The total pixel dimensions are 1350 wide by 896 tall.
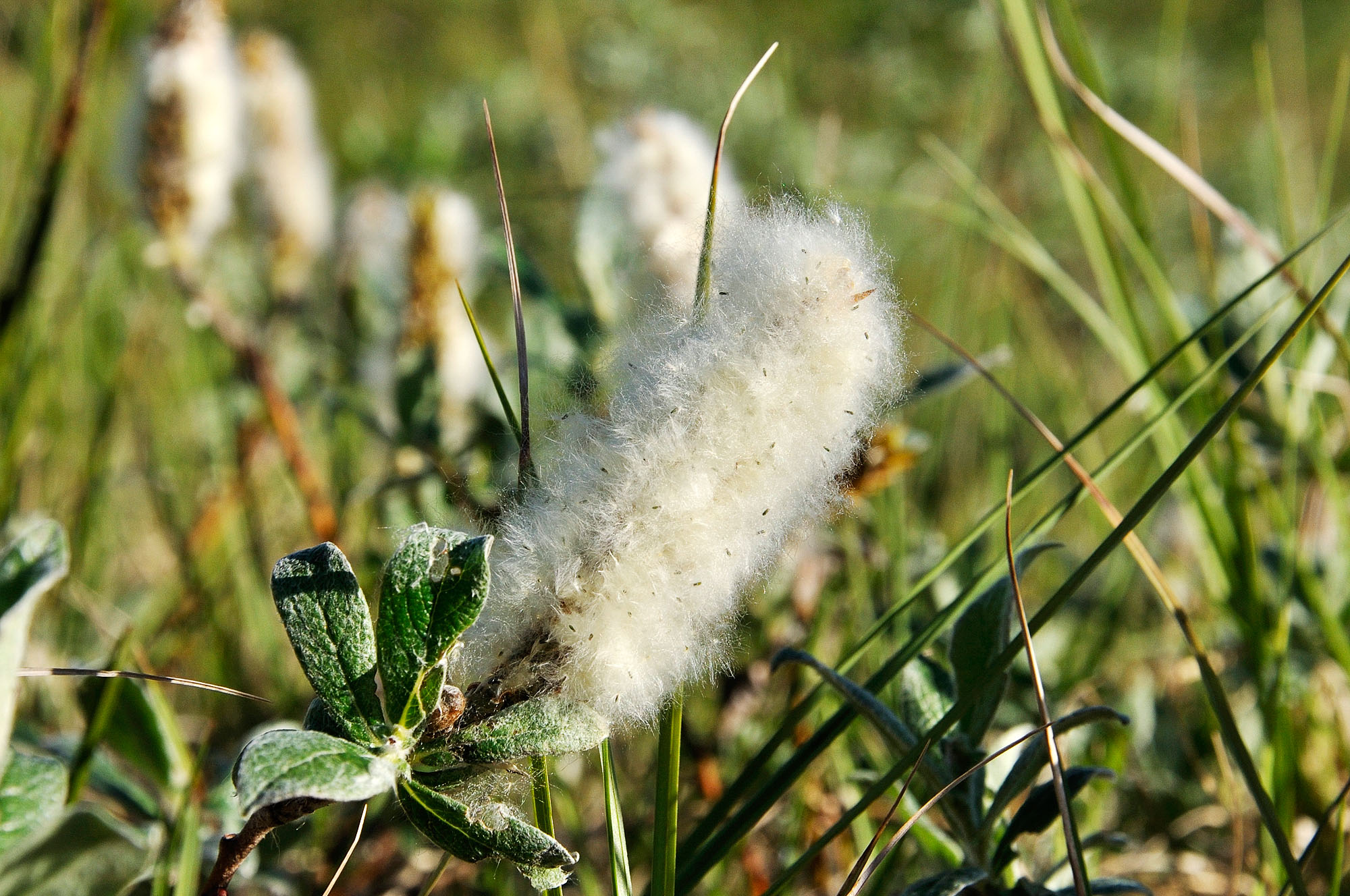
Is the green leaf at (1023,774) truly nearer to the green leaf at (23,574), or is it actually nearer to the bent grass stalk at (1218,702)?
the bent grass stalk at (1218,702)

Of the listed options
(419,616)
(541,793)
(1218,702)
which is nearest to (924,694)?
(1218,702)

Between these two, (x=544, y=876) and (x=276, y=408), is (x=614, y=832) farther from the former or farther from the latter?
(x=276, y=408)

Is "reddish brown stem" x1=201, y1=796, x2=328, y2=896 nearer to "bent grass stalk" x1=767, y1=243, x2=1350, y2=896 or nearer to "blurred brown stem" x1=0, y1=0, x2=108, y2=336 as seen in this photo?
"bent grass stalk" x1=767, y1=243, x2=1350, y2=896

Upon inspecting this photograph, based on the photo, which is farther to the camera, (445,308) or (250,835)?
(445,308)

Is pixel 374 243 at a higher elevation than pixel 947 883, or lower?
higher

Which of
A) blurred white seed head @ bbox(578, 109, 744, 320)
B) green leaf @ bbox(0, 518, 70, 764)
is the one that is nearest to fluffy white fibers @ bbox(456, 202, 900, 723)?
green leaf @ bbox(0, 518, 70, 764)

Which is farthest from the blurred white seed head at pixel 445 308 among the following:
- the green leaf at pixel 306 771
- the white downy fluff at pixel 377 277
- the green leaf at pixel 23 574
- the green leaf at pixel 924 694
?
the green leaf at pixel 306 771
